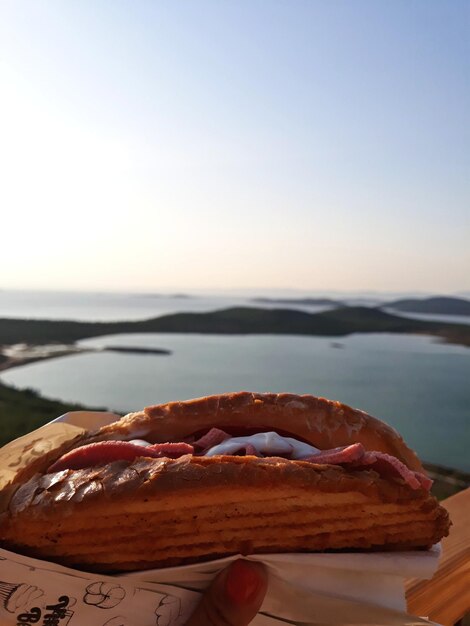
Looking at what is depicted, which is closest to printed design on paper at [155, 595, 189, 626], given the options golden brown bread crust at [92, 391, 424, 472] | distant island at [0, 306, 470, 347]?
golden brown bread crust at [92, 391, 424, 472]

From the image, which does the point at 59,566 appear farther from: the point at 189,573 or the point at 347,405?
the point at 347,405

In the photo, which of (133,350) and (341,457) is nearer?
(341,457)

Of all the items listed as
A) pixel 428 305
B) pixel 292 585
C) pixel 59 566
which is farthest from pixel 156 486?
pixel 428 305

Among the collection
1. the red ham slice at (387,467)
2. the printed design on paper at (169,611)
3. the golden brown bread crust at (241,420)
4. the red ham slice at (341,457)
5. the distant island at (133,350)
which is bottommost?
the printed design on paper at (169,611)

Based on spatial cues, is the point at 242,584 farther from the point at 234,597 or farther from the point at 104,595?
the point at 104,595

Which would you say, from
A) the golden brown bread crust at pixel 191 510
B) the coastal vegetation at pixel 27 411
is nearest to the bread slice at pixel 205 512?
the golden brown bread crust at pixel 191 510

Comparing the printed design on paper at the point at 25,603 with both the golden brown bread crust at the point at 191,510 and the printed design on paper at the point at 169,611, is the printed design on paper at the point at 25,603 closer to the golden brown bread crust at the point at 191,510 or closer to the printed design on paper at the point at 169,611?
the golden brown bread crust at the point at 191,510

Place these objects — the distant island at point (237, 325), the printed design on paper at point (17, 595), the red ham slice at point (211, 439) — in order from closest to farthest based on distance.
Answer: the printed design on paper at point (17, 595), the red ham slice at point (211, 439), the distant island at point (237, 325)

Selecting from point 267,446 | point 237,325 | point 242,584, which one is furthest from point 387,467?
point 237,325
